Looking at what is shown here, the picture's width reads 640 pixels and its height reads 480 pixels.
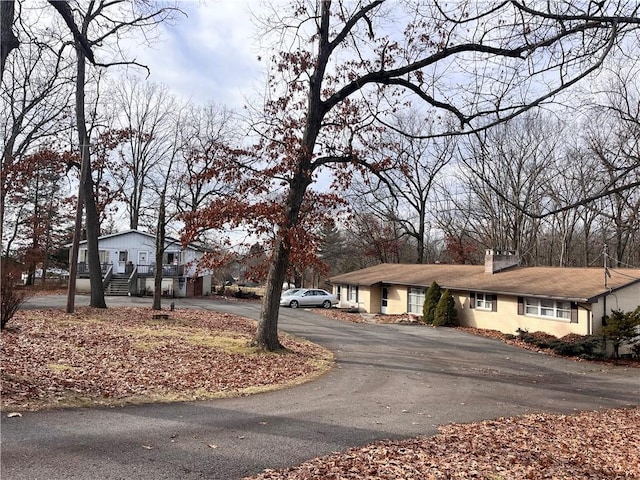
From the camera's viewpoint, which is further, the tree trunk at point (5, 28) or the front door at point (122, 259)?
the front door at point (122, 259)

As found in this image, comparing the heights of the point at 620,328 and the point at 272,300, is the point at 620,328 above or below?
below

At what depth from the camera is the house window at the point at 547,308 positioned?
20.1m

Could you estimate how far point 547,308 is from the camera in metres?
20.9

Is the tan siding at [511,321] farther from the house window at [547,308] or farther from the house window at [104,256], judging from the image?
the house window at [104,256]

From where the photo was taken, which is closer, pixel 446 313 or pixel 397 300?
pixel 446 313

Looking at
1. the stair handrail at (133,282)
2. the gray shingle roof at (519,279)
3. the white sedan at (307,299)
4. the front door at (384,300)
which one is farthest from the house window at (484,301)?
the stair handrail at (133,282)

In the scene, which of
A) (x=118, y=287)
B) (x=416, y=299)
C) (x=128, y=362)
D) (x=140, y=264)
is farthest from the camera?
(x=140, y=264)

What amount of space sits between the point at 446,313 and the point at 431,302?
4.28 feet

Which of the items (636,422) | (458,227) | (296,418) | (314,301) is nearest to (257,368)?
(296,418)

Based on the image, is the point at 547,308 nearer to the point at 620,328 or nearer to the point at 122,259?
the point at 620,328

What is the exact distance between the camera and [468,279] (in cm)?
2633

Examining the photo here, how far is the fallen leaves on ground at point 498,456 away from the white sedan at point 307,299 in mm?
27073

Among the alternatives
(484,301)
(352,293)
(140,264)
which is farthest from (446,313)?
(140,264)

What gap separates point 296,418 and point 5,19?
704cm
